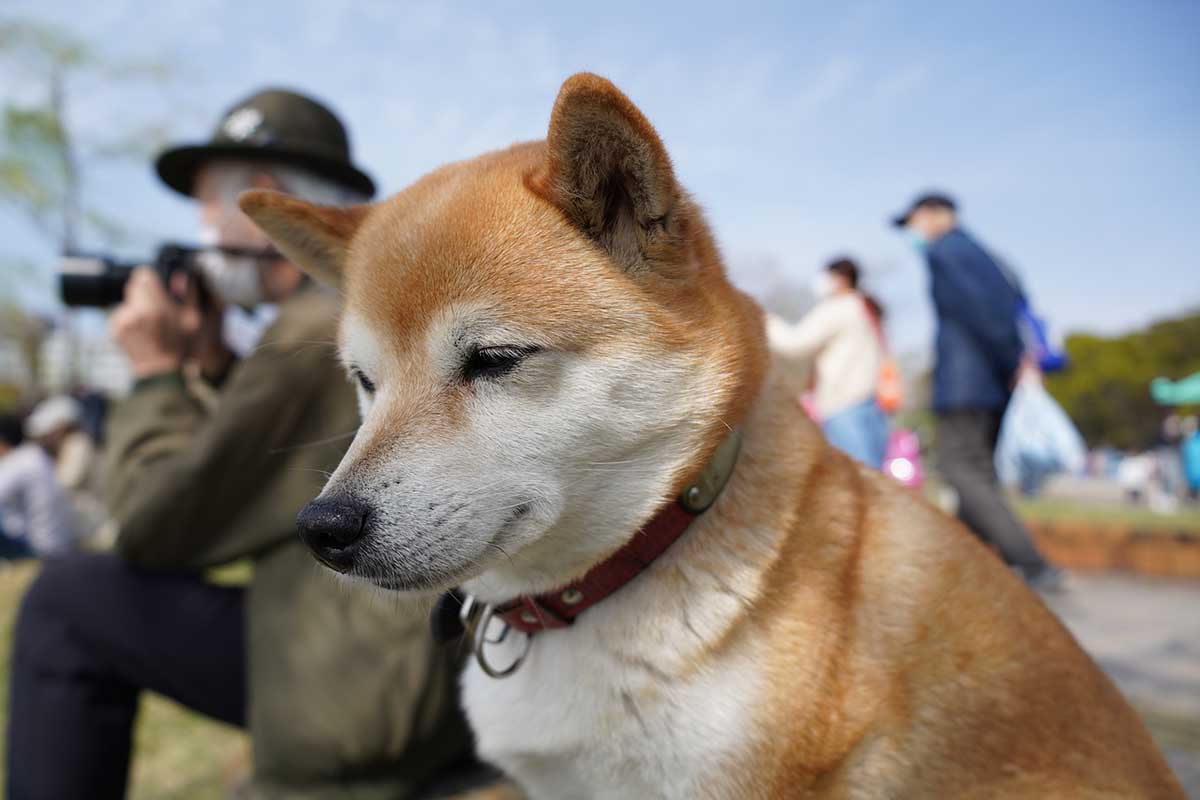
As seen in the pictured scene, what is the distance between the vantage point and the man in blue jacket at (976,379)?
4.34 metres

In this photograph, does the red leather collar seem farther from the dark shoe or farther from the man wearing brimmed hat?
the dark shoe

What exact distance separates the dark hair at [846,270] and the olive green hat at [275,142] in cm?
380

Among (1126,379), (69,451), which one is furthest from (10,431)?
(1126,379)

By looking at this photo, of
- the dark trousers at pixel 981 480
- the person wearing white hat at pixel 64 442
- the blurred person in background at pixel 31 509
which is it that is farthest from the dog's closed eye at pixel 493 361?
the person wearing white hat at pixel 64 442

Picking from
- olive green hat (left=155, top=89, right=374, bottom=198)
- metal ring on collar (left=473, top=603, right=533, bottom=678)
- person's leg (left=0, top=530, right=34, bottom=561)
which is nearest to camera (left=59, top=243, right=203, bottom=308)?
olive green hat (left=155, top=89, right=374, bottom=198)

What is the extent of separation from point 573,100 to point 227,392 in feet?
4.31

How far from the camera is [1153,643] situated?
4145mm

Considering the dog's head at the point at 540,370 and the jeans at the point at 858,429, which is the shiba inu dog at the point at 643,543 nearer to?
the dog's head at the point at 540,370

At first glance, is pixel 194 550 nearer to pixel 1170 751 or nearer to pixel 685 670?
pixel 685 670

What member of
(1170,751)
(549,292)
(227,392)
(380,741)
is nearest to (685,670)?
(549,292)

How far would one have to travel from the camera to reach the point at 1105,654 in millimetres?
3904

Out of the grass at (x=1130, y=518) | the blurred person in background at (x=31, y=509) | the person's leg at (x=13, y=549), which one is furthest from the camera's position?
the grass at (x=1130, y=518)

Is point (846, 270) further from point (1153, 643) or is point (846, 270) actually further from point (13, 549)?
point (13, 549)

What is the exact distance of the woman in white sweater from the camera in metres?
5.20
